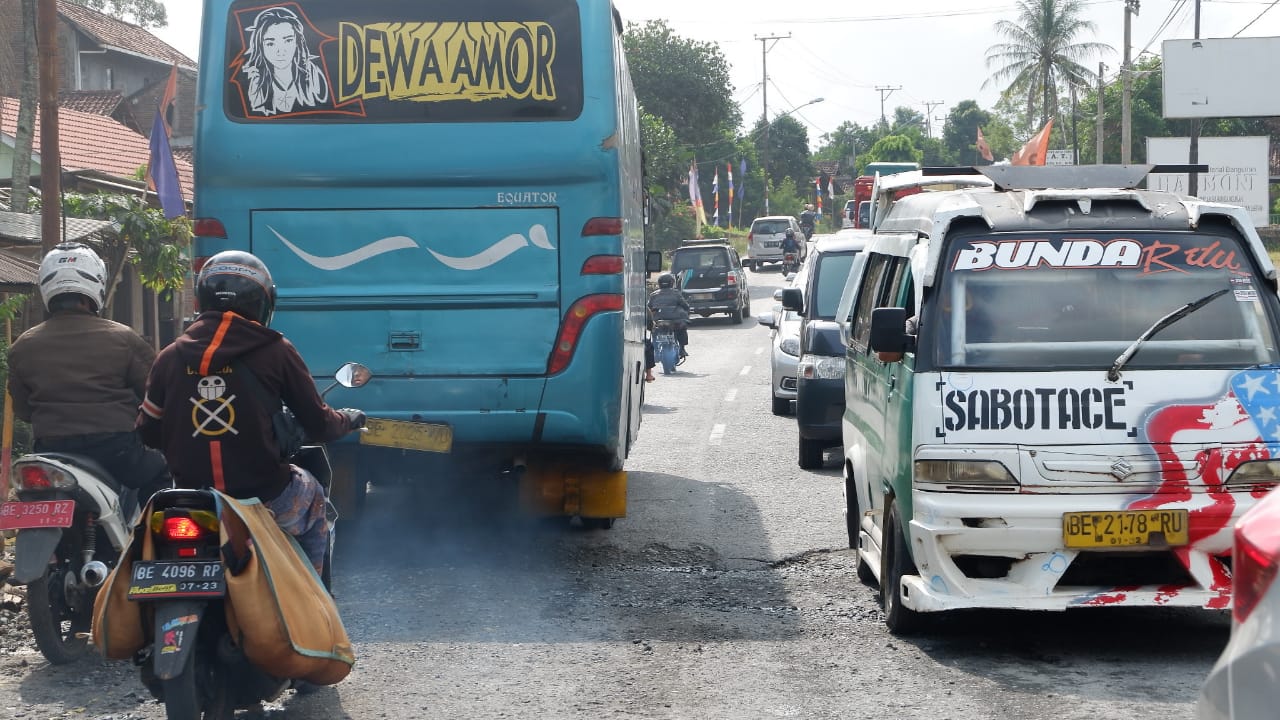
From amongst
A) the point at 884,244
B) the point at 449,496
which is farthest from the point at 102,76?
the point at 884,244

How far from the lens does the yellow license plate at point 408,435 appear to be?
7.32 metres

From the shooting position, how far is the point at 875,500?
7.81 meters

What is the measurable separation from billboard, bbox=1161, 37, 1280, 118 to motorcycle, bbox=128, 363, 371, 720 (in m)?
49.0

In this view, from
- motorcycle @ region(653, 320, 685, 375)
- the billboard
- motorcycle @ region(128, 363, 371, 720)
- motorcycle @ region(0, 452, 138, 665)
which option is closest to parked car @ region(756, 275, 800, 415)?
motorcycle @ region(653, 320, 685, 375)

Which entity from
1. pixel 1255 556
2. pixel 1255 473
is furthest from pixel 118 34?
pixel 1255 556

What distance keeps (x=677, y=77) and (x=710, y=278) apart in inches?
1426

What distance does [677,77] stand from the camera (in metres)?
70.1

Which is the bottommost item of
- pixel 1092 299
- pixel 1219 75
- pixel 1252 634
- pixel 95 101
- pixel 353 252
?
pixel 1252 634

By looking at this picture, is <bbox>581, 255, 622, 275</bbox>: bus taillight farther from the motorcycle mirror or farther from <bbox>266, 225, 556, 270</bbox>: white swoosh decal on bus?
the motorcycle mirror

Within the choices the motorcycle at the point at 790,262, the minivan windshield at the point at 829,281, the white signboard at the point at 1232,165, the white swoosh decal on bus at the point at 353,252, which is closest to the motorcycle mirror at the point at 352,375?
the white swoosh decal on bus at the point at 353,252

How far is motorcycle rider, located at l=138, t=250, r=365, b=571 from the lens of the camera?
524 centimetres

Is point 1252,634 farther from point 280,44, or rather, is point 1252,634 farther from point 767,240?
point 767,240

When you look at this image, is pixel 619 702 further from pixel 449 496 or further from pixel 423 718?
pixel 449 496

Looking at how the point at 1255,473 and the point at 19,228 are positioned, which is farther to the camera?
the point at 19,228
